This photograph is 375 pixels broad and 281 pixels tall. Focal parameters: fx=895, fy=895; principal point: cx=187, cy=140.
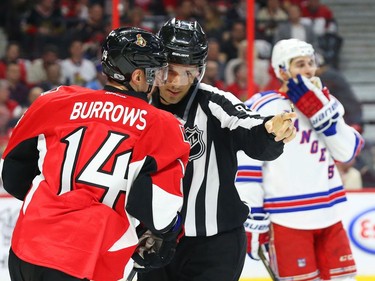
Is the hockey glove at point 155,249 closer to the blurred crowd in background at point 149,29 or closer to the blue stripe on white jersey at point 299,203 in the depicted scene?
the blue stripe on white jersey at point 299,203

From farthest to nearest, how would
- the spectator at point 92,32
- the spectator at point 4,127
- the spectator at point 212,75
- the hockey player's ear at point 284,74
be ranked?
1. the spectator at point 92,32
2. the spectator at point 212,75
3. the spectator at point 4,127
4. the hockey player's ear at point 284,74

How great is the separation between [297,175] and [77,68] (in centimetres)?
378

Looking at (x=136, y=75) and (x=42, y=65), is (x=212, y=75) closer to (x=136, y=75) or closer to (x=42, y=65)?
(x=42, y=65)

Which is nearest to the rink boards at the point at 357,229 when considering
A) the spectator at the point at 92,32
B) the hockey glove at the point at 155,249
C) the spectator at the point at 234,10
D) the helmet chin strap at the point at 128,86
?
the hockey glove at the point at 155,249

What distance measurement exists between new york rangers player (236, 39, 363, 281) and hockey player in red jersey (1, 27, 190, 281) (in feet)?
3.56

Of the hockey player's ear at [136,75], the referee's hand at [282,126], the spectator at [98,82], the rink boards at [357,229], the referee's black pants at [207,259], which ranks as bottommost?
the rink boards at [357,229]

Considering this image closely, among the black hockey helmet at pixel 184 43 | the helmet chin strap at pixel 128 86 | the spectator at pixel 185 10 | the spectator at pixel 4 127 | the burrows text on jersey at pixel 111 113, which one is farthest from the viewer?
the spectator at pixel 185 10

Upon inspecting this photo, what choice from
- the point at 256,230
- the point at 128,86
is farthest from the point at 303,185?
the point at 128,86

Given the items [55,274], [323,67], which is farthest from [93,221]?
[323,67]

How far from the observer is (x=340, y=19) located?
26.8 feet

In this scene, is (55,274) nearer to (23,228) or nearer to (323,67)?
(23,228)

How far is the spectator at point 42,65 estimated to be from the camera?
6.75 m

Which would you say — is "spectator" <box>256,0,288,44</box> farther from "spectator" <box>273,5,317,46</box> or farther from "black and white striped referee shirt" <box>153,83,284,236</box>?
"black and white striped referee shirt" <box>153,83,284,236</box>

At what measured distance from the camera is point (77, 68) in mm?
6930
